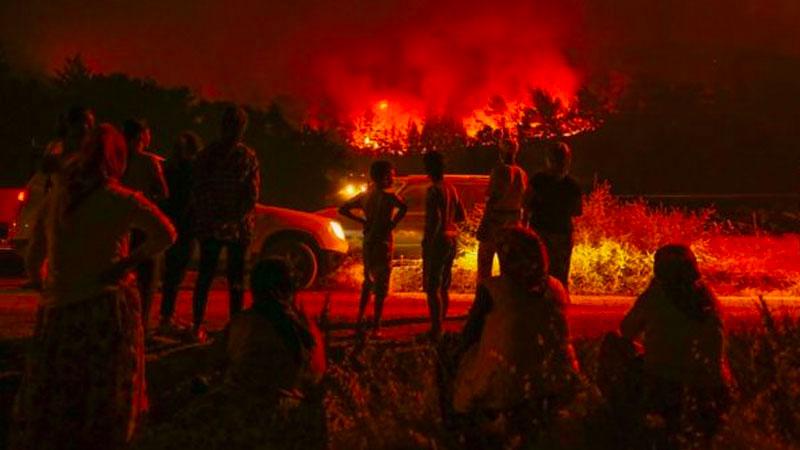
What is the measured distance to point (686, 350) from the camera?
5.77 metres

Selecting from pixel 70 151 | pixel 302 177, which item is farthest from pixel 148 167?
pixel 302 177

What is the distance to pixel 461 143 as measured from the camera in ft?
109

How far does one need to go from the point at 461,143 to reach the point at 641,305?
27.5m

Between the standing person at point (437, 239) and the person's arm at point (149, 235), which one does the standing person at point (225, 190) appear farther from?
the person's arm at point (149, 235)

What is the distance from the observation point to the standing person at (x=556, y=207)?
30.6 feet

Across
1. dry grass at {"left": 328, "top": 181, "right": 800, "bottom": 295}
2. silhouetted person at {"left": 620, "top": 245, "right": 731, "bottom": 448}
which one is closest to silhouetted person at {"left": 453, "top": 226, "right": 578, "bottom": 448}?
silhouetted person at {"left": 620, "top": 245, "right": 731, "bottom": 448}

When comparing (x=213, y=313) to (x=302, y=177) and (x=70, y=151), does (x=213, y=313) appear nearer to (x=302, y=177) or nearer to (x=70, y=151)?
(x=70, y=151)

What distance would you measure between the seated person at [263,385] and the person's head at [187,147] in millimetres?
3271

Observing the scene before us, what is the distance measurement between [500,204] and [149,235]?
518 cm

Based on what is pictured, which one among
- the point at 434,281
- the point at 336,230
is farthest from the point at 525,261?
the point at 336,230

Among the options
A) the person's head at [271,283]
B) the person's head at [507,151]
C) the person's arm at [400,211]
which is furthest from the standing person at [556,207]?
the person's head at [271,283]

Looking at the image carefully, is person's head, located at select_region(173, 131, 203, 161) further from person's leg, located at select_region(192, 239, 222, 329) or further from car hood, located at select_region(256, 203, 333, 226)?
car hood, located at select_region(256, 203, 333, 226)

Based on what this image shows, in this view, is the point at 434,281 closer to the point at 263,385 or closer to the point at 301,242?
the point at 263,385

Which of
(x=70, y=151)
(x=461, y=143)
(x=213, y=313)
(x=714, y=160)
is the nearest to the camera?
(x=70, y=151)
